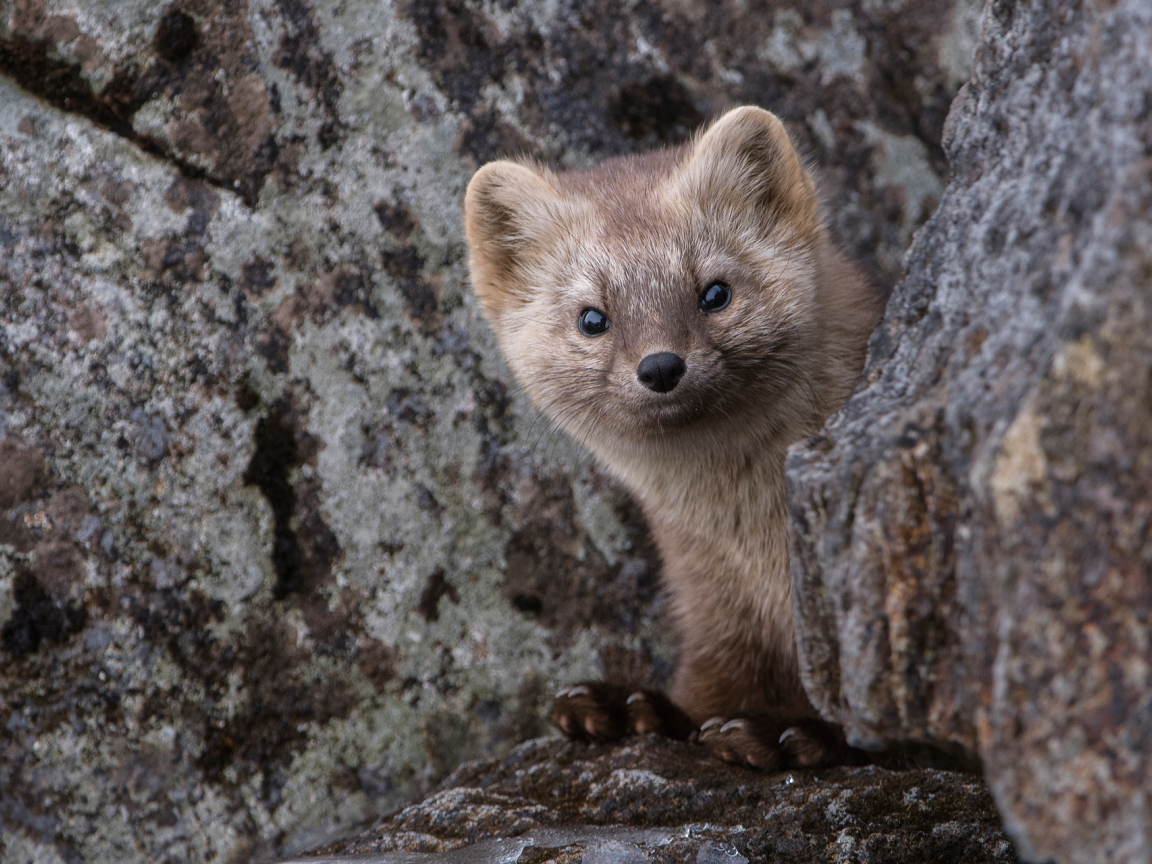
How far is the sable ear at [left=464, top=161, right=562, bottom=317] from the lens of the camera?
334 cm

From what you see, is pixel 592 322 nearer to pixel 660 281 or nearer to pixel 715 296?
pixel 660 281

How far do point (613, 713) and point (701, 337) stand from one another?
141 centimetres

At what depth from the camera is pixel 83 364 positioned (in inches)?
130

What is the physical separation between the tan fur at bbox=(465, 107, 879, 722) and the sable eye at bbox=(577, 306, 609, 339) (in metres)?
0.03

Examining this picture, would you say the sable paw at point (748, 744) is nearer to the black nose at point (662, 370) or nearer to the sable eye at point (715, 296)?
the black nose at point (662, 370)

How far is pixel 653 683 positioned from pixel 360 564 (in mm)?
1341

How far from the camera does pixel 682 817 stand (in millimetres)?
2609

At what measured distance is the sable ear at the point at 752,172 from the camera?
10.5 ft

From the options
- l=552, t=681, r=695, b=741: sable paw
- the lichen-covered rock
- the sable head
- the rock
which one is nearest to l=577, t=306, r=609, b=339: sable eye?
the sable head

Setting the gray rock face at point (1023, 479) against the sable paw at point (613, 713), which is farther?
the sable paw at point (613, 713)

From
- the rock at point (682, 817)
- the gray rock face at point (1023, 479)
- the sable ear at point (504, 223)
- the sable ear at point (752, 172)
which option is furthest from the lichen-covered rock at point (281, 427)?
the gray rock face at point (1023, 479)

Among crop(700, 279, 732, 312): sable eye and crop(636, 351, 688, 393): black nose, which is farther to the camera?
crop(700, 279, 732, 312): sable eye

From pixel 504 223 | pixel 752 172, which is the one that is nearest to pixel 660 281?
pixel 752 172

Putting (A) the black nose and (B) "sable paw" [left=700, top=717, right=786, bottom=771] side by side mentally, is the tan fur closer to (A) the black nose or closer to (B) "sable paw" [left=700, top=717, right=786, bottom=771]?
(A) the black nose
